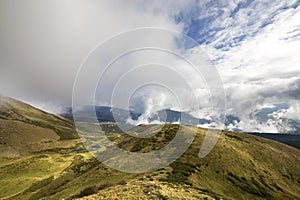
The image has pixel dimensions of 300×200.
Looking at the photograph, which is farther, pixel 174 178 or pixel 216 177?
pixel 216 177

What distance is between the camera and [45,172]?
4227 inches

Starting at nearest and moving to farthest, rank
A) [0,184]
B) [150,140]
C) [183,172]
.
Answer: [183,172], [0,184], [150,140]

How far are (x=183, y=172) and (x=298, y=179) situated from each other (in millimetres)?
91637

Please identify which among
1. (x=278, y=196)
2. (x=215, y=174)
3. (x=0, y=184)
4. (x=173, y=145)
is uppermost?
(x=173, y=145)

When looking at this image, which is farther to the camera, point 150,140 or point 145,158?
point 150,140

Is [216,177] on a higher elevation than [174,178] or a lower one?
lower

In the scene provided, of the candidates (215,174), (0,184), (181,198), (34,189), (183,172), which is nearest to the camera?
(181,198)

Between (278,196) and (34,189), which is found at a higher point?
(278,196)

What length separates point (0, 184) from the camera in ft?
303

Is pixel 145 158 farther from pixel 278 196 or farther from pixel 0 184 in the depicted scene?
pixel 0 184

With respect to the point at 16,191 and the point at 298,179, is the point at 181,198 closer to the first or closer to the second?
the point at 16,191

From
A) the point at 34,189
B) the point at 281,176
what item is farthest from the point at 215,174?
the point at 34,189

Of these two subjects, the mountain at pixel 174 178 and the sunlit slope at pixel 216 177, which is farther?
the mountain at pixel 174 178

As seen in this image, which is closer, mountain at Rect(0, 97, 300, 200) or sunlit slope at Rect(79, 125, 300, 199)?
sunlit slope at Rect(79, 125, 300, 199)
